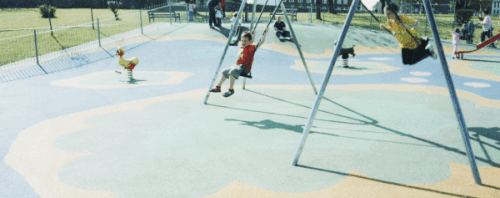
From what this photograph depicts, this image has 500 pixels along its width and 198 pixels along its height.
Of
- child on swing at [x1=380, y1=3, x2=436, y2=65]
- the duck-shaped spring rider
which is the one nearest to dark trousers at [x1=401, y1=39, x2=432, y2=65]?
child on swing at [x1=380, y1=3, x2=436, y2=65]

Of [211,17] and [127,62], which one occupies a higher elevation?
[211,17]

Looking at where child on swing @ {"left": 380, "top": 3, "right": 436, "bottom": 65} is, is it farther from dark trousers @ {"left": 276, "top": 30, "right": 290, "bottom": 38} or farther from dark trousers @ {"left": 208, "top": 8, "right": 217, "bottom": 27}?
dark trousers @ {"left": 208, "top": 8, "right": 217, "bottom": 27}

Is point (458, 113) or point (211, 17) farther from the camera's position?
point (211, 17)

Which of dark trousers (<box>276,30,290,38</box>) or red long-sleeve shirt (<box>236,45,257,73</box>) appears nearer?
red long-sleeve shirt (<box>236,45,257,73</box>)

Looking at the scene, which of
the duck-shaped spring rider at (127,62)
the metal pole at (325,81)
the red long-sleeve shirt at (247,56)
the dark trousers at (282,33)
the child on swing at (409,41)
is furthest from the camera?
the dark trousers at (282,33)

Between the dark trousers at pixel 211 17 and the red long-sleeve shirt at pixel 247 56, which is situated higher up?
the dark trousers at pixel 211 17

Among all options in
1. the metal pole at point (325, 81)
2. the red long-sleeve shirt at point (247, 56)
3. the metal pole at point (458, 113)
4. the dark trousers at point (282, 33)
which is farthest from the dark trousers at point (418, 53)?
the dark trousers at point (282, 33)

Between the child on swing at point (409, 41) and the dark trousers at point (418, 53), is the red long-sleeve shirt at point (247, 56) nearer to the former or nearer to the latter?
the child on swing at point (409, 41)

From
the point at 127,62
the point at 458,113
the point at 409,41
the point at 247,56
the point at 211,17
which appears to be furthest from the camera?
the point at 211,17

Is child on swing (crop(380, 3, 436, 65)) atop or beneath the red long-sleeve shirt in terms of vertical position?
atop

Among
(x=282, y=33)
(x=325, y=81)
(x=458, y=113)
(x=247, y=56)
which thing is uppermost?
(x=282, y=33)

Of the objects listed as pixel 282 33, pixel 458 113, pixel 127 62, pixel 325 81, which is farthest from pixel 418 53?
pixel 282 33

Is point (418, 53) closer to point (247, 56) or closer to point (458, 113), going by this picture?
point (458, 113)

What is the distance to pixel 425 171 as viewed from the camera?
6062 millimetres
